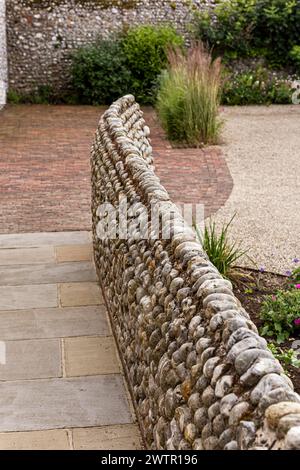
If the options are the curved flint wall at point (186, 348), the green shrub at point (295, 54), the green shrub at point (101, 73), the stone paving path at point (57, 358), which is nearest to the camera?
the curved flint wall at point (186, 348)

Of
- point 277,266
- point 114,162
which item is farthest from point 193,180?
point 114,162

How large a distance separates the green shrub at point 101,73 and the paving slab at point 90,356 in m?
10.4

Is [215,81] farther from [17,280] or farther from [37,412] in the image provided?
[37,412]

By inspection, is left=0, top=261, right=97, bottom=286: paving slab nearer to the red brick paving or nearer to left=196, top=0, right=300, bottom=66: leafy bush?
the red brick paving

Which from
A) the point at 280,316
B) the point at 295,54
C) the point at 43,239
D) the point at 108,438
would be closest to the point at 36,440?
the point at 108,438

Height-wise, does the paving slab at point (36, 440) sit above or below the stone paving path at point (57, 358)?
above

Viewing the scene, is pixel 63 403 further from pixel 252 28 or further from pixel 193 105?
pixel 252 28

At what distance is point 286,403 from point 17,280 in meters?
4.47

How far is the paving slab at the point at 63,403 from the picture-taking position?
15.3 ft

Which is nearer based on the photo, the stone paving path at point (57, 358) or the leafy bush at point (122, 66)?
the stone paving path at point (57, 358)

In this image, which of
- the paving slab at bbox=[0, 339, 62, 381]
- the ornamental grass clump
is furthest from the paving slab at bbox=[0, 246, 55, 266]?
the ornamental grass clump

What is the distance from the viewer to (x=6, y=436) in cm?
449

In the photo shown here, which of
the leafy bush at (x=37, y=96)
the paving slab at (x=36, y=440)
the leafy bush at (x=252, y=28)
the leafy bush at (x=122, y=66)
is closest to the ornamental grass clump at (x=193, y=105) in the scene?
the leafy bush at (x=122, y=66)

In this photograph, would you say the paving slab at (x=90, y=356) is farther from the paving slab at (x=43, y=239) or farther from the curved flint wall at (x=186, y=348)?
the paving slab at (x=43, y=239)
